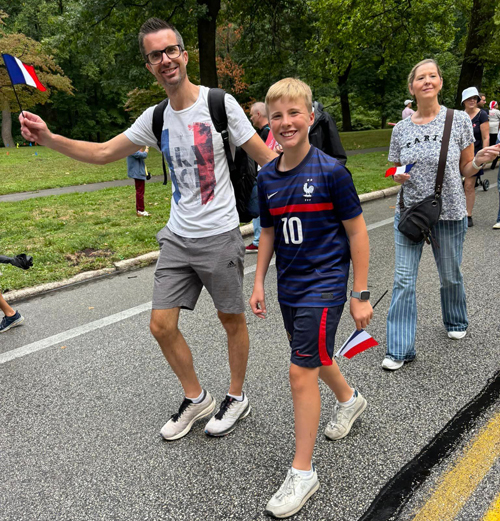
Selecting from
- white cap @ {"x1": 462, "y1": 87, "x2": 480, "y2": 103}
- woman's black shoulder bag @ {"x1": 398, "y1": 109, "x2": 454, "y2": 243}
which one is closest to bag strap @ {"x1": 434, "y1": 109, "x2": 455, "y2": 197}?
woman's black shoulder bag @ {"x1": 398, "y1": 109, "x2": 454, "y2": 243}

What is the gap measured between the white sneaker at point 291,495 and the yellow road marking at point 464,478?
1.50ft

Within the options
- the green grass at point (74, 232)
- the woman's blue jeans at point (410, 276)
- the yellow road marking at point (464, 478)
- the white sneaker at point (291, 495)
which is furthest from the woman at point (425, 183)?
the green grass at point (74, 232)

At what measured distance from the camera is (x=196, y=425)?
9.47ft

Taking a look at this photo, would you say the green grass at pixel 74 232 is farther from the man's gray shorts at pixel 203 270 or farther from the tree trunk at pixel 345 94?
the tree trunk at pixel 345 94

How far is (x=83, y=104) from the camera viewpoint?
42719 millimetres

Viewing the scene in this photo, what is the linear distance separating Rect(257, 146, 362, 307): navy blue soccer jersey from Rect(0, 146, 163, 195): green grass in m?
13.0

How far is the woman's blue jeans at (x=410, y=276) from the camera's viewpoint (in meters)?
3.33

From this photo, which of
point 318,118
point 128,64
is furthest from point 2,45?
point 318,118

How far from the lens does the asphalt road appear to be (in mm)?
2281

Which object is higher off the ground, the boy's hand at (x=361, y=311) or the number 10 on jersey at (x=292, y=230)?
the number 10 on jersey at (x=292, y=230)

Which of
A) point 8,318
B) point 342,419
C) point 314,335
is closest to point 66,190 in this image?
point 8,318

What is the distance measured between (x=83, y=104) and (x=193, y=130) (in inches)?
1754

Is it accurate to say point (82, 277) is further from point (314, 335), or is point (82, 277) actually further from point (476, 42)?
point (476, 42)

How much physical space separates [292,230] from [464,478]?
1.39m
